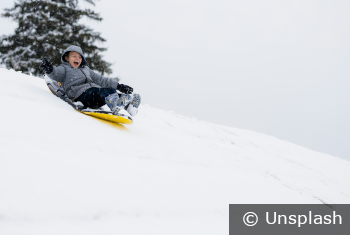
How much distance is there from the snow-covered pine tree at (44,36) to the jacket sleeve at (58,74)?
7.42 meters

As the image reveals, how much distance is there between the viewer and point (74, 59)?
13.4 feet

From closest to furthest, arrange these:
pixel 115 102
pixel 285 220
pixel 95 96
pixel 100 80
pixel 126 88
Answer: pixel 285 220, pixel 115 102, pixel 95 96, pixel 126 88, pixel 100 80

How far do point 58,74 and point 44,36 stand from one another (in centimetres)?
813

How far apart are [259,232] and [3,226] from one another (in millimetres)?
1667

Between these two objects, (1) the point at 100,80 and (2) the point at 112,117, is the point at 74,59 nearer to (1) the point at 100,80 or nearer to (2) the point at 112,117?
(1) the point at 100,80

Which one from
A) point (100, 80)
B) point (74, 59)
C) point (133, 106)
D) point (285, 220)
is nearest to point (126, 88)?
point (133, 106)

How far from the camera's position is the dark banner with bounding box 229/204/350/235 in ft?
6.13

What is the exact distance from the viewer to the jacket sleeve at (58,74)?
3842mm

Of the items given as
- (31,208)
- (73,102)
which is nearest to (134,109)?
(73,102)

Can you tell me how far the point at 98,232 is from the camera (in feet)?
4.02

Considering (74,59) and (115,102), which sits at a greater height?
(74,59)

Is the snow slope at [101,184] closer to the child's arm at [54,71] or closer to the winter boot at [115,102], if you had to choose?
the winter boot at [115,102]

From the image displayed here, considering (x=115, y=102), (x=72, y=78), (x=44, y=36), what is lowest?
(x=115, y=102)

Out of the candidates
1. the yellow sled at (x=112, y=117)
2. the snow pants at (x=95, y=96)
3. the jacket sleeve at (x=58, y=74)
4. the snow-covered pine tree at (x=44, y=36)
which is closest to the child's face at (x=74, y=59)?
the jacket sleeve at (x=58, y=74)
